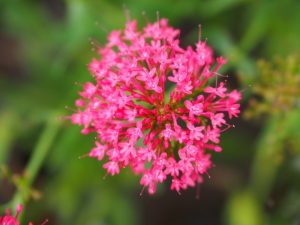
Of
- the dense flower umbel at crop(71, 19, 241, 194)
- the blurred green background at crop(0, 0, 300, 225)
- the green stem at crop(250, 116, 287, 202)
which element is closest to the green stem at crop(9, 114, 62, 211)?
the blurred green background at crop(0, 0, 300, 225)

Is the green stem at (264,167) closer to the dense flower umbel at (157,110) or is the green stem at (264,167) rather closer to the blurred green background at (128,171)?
the blurred green background at (128,171)

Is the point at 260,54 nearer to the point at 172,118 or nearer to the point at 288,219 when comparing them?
the point at 288,219

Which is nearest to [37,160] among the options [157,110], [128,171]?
[128,171]

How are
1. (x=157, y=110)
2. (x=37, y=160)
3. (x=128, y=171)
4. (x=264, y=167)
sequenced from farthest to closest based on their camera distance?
(x=128, y=171), (x=264, y=167), (x=37, y=160), (x=157, y=110)

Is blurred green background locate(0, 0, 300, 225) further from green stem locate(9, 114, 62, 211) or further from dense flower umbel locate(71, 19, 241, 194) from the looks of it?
dense flower umbel locate(71, 19, 241, 194)

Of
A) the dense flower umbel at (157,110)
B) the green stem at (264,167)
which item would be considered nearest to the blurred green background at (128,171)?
the green stem at (264,167)

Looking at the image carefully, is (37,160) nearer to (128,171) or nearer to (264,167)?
(128,171)
